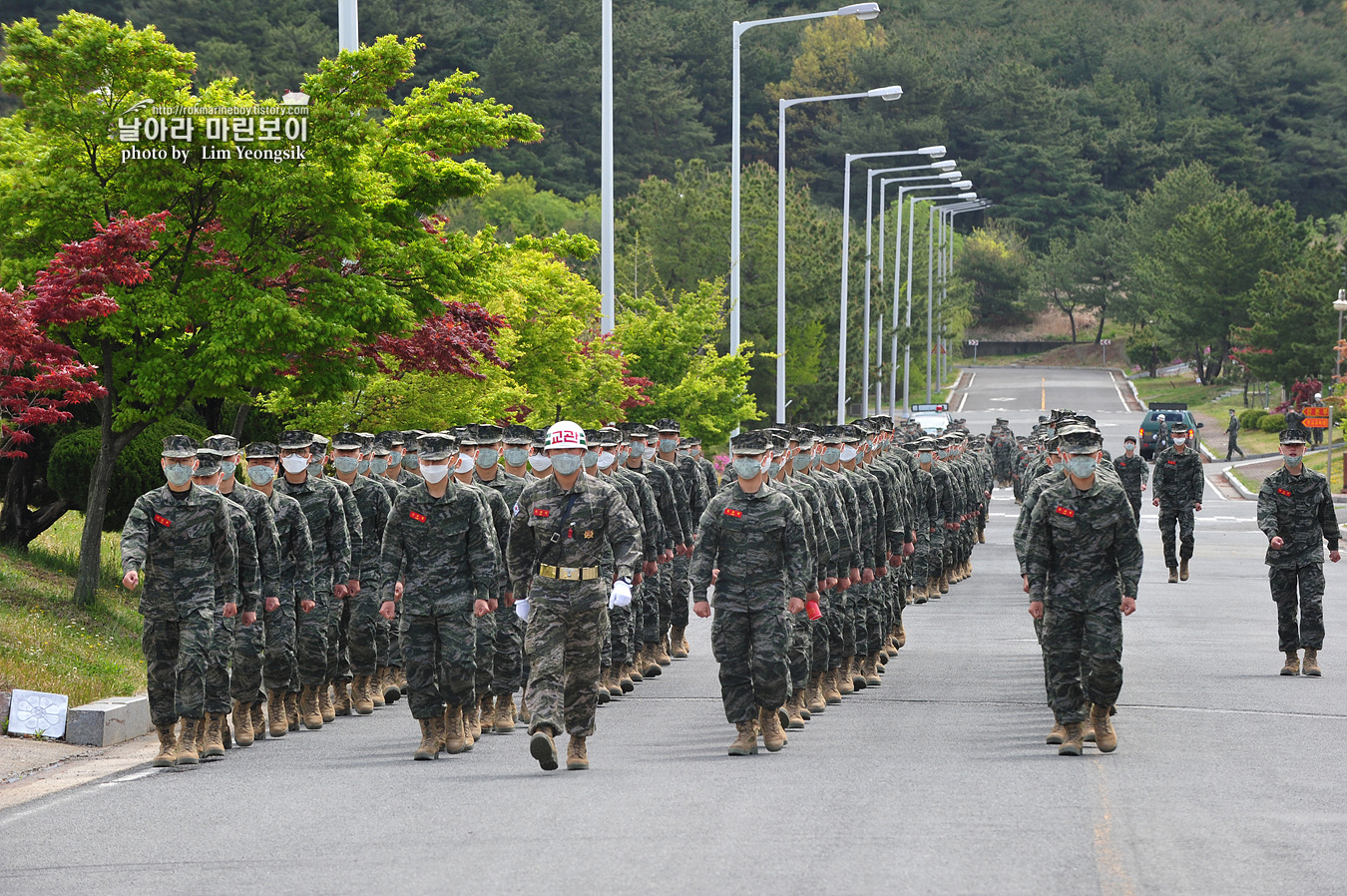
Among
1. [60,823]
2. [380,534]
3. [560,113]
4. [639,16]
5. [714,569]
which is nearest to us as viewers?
[60,823]

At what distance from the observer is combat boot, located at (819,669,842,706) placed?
14.9 metres

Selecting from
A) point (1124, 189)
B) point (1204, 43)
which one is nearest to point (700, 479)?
point (1124, 189)

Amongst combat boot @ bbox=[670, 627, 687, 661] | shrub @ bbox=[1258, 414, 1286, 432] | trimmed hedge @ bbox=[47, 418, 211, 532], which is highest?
trimmed hedge @ bbox=[47, 418, 211, 532]

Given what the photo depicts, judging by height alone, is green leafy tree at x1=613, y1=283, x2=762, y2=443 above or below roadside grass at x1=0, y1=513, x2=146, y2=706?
above

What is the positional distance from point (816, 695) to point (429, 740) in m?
3.96

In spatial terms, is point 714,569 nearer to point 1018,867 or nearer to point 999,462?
point 1018,867

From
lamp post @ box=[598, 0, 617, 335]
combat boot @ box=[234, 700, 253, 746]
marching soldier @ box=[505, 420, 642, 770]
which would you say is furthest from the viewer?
lamp post @ box=[598, 0, 617, 335]

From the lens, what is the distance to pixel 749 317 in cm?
5575

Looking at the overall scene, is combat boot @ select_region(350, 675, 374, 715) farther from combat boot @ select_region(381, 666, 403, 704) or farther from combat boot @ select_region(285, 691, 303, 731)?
combat boot @ select_region(285, 691, 303, 731)

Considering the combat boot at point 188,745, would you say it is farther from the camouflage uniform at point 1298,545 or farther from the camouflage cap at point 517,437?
the camouflage uniform at point 1298,545

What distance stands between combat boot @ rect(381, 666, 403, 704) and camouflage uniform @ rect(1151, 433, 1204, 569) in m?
13.7

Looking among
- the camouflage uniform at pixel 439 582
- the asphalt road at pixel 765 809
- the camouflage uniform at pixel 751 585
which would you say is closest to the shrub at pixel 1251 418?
the asphalt road at pixel 765 809

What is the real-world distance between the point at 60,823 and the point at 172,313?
7.41 metres

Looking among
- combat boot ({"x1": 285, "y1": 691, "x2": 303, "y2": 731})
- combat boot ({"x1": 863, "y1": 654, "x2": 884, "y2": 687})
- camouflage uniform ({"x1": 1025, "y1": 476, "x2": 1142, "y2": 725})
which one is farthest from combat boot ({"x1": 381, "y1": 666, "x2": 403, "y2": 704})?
camouflage uniform ({"x1": 1025, "y1": 476, "x2": 1142, "y2": 725})
